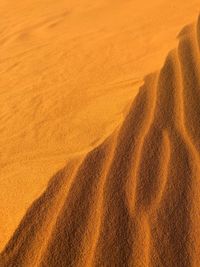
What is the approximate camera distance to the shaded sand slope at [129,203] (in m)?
1.33

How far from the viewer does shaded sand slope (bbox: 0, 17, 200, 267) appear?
1329mm

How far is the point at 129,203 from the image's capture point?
1483mm

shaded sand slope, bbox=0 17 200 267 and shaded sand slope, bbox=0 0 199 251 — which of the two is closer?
shaded sand slope, bbox=0 17 200 267

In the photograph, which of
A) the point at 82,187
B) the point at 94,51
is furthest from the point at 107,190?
the point at 94,51

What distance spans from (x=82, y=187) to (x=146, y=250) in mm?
413

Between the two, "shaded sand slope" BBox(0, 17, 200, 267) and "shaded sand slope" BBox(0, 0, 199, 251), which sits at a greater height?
"shaded sand slope" BBox(0, 0, 199, 251)

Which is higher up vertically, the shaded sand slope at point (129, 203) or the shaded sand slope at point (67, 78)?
the shaded sand slope at point (67, 78)

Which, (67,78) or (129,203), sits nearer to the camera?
(129,203)

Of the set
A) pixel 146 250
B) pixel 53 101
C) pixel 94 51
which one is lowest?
pixel 146 250

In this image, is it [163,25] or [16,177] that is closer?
[16,177]

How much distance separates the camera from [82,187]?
160 cm

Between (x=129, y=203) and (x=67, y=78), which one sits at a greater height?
(x=67, y=78)

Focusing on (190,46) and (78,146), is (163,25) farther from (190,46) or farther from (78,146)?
(78,146)

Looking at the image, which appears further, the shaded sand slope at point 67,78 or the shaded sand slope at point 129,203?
the shaded sand slope at point 67,78
